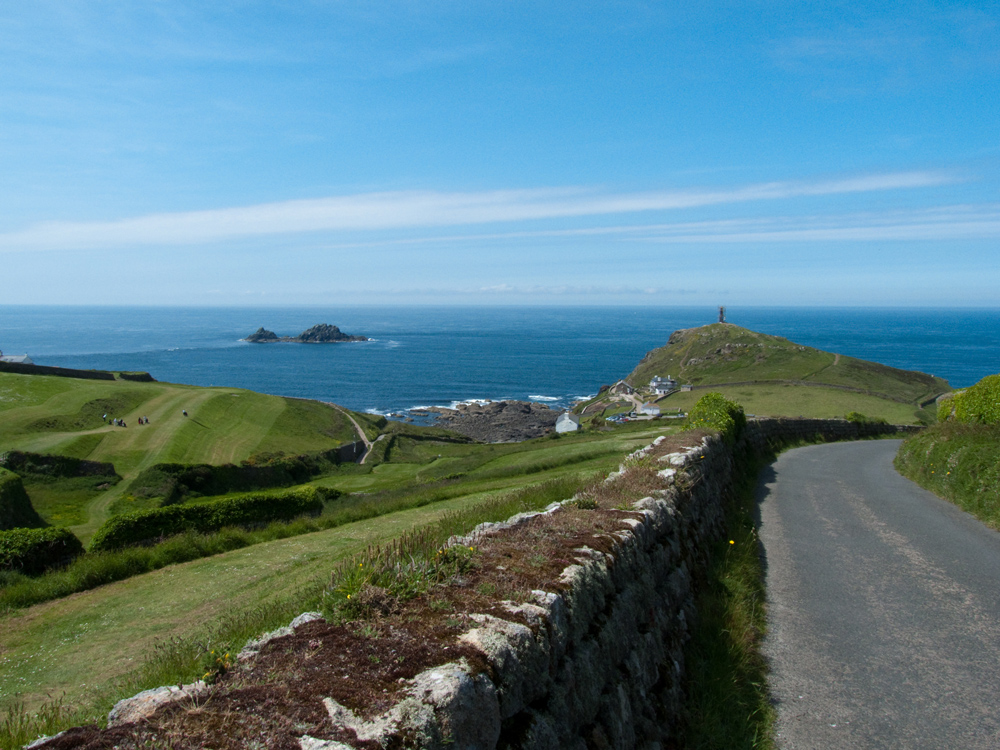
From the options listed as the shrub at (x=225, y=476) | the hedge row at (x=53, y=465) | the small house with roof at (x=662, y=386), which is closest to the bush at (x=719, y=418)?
the shrub at (x=225, y=476)

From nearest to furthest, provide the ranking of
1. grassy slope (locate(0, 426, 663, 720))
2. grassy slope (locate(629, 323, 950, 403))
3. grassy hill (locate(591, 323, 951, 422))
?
1. grassy slope (locate(0, 426, 663, 720))
2. grassy hill (locate(591, 323, 951, 422))
3. grassy slope (locate(629, 323, 950, 403))

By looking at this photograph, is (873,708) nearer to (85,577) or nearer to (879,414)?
(85,577)


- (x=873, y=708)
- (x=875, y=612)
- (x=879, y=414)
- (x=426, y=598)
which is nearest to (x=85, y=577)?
(x=426, y=598)

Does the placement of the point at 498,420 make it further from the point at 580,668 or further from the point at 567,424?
the point at 580,668

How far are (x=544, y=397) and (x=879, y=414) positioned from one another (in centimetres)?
6480

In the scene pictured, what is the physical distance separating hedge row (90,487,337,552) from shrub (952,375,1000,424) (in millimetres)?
26904

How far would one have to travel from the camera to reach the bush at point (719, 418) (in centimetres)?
2027

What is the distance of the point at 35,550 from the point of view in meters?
14.4

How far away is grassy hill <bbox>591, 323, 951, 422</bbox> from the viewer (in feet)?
277

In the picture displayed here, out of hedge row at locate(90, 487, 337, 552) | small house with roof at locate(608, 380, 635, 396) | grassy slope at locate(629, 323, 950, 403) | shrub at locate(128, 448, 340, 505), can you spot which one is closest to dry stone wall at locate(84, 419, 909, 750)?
hedge row at locate(90, 487, 337, 552)

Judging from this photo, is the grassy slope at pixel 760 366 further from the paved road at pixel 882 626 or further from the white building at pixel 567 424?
the paved road at pixel 882 626

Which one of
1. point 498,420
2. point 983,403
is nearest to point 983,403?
point 983,403

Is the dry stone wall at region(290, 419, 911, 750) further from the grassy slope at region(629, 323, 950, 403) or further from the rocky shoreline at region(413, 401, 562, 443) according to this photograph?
the grassy slope at region(629, 323, 950, 403)

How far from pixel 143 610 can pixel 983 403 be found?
30.5 m
